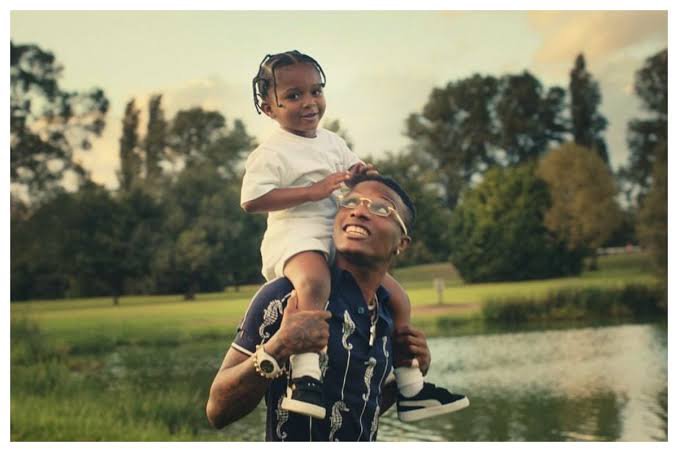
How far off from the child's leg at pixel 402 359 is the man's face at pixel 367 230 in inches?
5.8

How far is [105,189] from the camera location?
9.62 m

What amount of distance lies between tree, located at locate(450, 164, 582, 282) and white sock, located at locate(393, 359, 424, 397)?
645cm

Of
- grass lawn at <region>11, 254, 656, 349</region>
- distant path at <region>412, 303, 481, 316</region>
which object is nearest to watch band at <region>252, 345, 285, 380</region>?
grass lawn at <region>11, 254, 656, 349</region>

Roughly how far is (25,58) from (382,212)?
6893 millimetres

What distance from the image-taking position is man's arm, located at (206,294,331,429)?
9.70ft

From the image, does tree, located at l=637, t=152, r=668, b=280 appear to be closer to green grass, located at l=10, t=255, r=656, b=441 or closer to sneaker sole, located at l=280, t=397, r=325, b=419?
green grass, located at l=10, t=255, r=656, b=441

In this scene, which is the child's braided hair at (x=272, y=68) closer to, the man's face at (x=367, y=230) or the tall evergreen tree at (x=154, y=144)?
the man's face at (x=367, y=230)

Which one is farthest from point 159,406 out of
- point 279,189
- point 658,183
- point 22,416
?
point 279,189

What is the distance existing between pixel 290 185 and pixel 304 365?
1.99ft

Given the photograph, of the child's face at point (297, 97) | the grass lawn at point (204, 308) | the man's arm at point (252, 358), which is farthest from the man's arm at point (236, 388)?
the grass lawn at point (204, 308)

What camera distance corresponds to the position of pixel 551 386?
10.3 metres

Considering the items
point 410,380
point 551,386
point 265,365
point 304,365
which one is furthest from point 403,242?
point 551,386
